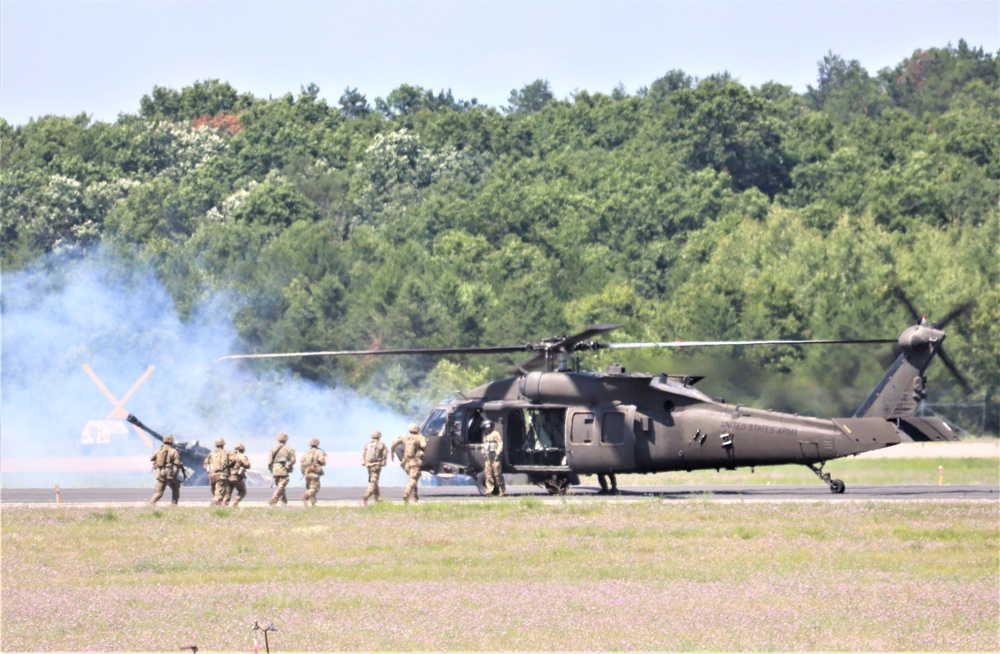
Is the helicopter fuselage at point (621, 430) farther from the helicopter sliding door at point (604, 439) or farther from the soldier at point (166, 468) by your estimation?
the soldier at point (166, 468)

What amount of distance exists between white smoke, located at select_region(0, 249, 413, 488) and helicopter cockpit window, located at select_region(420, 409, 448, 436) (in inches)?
688

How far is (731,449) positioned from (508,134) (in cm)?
10160

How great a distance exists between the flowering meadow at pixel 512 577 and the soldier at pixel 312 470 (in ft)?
5.22

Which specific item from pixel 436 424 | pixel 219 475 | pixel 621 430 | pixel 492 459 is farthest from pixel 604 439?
pixel 219 475

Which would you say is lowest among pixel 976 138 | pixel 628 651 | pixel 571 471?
pixel 628 651

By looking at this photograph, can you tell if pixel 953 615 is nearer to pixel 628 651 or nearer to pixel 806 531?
pixel 628 651

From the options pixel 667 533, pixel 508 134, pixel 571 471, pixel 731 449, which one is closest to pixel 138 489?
pixel 571 471

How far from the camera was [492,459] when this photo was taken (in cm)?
3422

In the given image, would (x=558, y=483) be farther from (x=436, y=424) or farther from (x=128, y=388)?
(x=128, y=388)

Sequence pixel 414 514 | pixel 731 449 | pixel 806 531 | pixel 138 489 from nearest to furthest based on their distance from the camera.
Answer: pixel 806 531, pixel 414 514, pixel 731 449, pixel 138 489

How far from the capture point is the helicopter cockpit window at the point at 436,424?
35562 millimetres

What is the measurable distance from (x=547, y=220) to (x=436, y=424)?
69.8 meters

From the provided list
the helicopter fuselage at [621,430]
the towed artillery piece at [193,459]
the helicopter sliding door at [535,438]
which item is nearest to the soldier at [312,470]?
the helicopter fuselage at [621,430]

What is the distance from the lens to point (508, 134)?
434 feet
